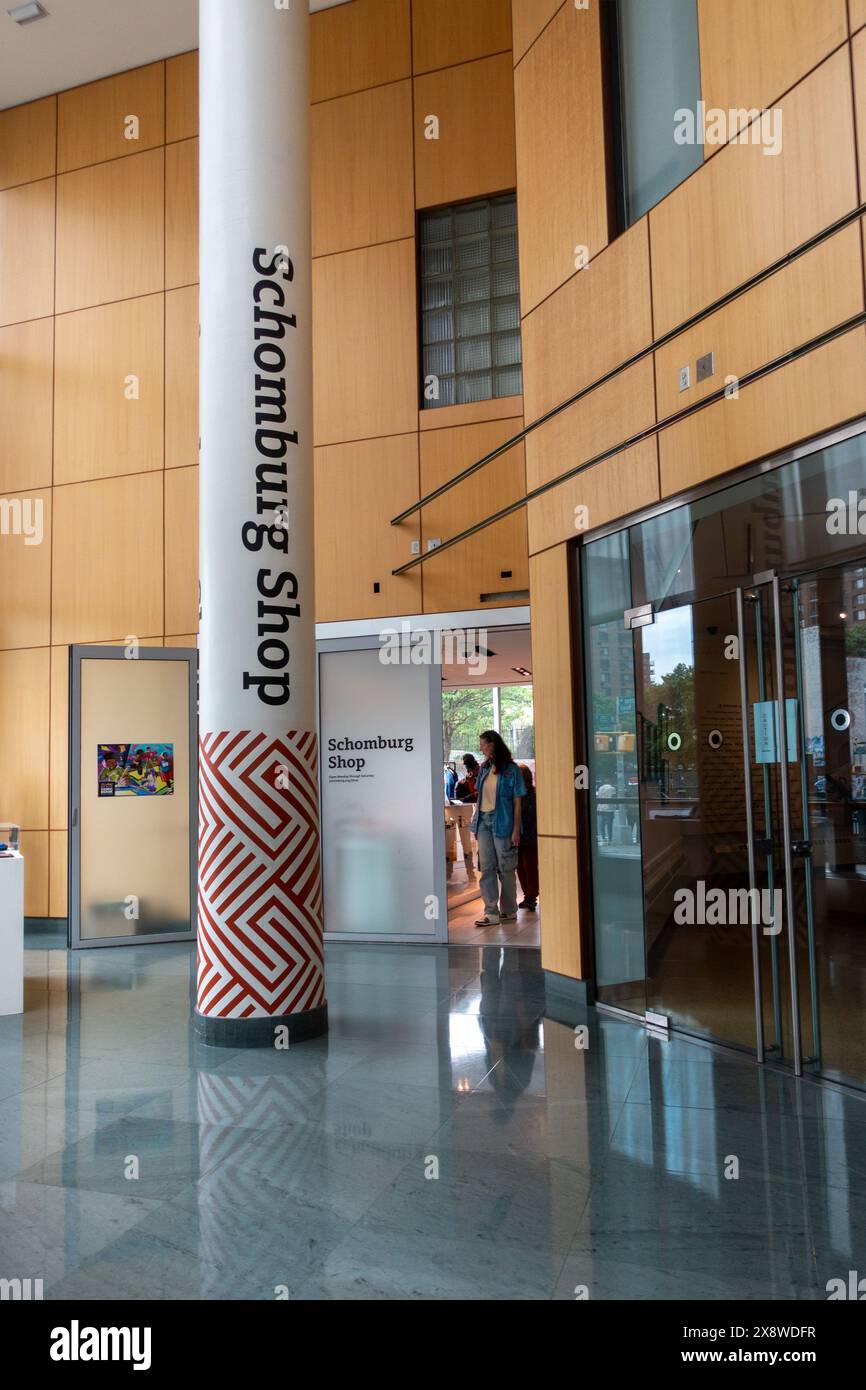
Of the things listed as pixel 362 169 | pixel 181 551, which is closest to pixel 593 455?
pixel 362 169

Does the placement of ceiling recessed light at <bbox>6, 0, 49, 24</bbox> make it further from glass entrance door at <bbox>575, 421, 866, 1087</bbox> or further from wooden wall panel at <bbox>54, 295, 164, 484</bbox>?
glass entrance door at <bbox>575, 421, 866, 1087</bbox>

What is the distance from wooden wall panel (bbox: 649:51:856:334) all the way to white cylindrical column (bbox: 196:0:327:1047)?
7.00ft

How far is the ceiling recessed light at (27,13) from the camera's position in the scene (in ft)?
32.9

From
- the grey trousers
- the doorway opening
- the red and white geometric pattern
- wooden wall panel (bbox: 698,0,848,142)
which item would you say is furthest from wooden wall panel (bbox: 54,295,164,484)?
wooden wall panel (bbox: 698,0,848,142)

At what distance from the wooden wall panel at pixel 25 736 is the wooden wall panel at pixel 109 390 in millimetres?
2014

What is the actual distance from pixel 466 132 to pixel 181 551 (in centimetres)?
473

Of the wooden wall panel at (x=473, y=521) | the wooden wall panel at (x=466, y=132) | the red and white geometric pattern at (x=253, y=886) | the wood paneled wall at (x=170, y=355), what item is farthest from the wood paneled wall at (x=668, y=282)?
the wood paneled wall at (x=170, y=355)

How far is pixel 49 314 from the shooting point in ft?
36.3

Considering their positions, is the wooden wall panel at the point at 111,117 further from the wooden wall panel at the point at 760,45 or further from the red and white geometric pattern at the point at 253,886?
the red and white geometric pattern at the point at 253,886

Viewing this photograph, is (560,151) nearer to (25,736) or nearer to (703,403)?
(703,403)

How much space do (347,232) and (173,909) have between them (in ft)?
21.6
